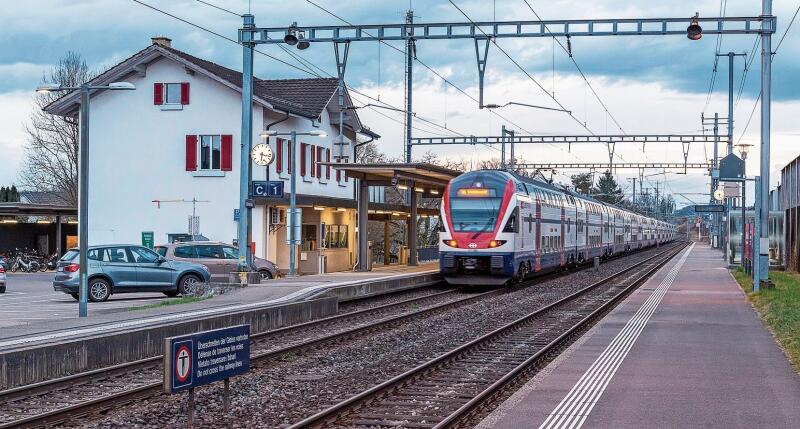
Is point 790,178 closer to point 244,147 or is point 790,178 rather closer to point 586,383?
point 244,147

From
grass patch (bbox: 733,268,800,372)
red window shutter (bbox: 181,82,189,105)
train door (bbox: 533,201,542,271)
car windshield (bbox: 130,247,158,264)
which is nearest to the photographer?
grass patch (bbox: 733,268,800,372)

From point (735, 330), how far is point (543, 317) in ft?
16.8

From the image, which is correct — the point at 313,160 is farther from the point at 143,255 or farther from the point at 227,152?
the point at 143,255

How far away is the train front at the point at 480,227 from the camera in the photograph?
1249 inches

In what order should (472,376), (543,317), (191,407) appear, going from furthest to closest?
(543,317), (472,376), (191,407)

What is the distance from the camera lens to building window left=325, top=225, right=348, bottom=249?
4559 centimetres

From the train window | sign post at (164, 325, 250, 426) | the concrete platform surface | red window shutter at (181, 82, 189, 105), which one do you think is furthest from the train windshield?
sign post at (164, 325, 250, 426)

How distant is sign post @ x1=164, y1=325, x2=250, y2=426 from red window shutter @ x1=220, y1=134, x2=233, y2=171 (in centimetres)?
3157

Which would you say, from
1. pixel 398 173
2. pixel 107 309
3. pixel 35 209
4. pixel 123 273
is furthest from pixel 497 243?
pixel 35 209

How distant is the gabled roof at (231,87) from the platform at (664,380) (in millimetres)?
23889

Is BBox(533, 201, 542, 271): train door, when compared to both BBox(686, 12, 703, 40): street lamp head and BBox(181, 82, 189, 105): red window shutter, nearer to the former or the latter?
BBox(686, 12, 703, 40): street lamp head

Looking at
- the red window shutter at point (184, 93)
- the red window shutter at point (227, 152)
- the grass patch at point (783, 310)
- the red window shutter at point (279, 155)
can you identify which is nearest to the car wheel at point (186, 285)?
the grass patch at point (783, 310)

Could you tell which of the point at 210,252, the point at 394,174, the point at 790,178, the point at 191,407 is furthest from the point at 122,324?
the point at 790,178

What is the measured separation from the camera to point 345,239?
48.2 metres
